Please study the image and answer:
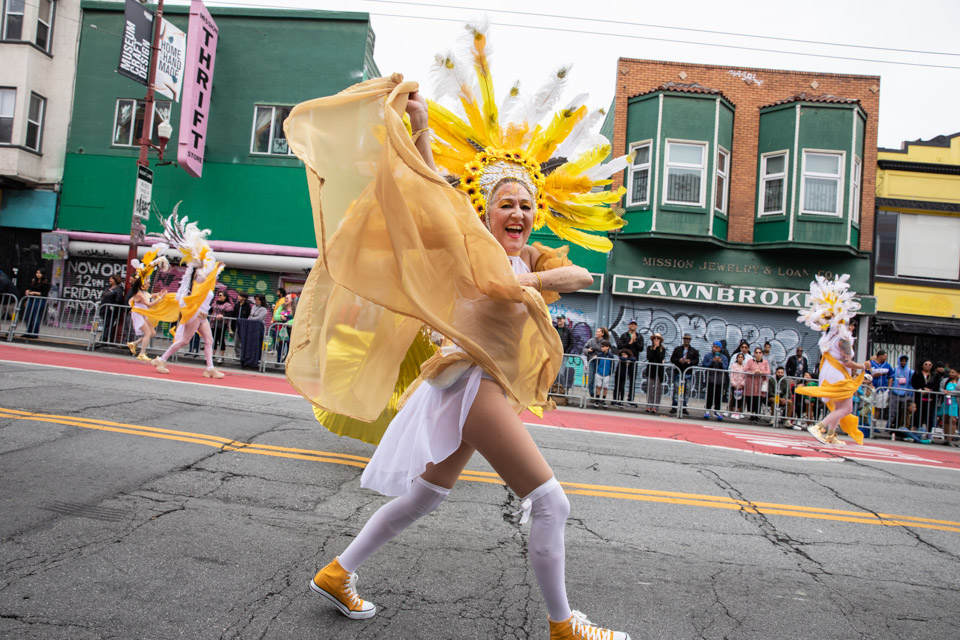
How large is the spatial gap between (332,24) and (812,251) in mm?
16132

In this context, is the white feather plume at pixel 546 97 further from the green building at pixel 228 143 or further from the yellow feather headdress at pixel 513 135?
the green building at pixel 228 143

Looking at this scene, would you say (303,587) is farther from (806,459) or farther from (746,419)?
(746,419)

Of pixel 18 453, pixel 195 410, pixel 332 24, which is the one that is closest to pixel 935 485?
pixel 195 410

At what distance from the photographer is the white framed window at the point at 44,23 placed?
19.6 metres

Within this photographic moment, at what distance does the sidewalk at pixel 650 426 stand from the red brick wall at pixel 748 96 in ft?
31.2

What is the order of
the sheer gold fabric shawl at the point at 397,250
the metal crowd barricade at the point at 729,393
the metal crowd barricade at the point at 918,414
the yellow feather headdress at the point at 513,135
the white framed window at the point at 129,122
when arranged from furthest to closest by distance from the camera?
the white framed window at the point at 129,122, the metal crowd barricade at the point at 729,393, the metal crowd barricade at the point at 918,414, the yellow feather headdress at the point at 513,135, the sheer gold fabric shawl at the point at 397,250

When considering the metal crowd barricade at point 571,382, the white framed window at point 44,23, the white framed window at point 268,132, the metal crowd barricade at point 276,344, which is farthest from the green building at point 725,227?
the white framed window at point 44,23

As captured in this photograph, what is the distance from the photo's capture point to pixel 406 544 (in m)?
3.56

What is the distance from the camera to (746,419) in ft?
40.4

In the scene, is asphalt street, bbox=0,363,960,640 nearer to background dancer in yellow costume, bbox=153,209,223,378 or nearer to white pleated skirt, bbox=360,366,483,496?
white pleated skirt, bbox=360,366,483,496

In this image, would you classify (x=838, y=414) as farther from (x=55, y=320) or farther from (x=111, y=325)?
(x=55, y=320)

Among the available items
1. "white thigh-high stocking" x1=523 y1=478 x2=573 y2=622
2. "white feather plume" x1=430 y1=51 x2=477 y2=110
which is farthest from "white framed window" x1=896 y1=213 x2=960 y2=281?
"white thigh-high stocking" x1=523 y1=478 x2=573 y2=622

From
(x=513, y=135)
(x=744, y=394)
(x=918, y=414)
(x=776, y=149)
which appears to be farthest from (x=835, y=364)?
(x=776, y=149)

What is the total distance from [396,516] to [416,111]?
1.64 meters
